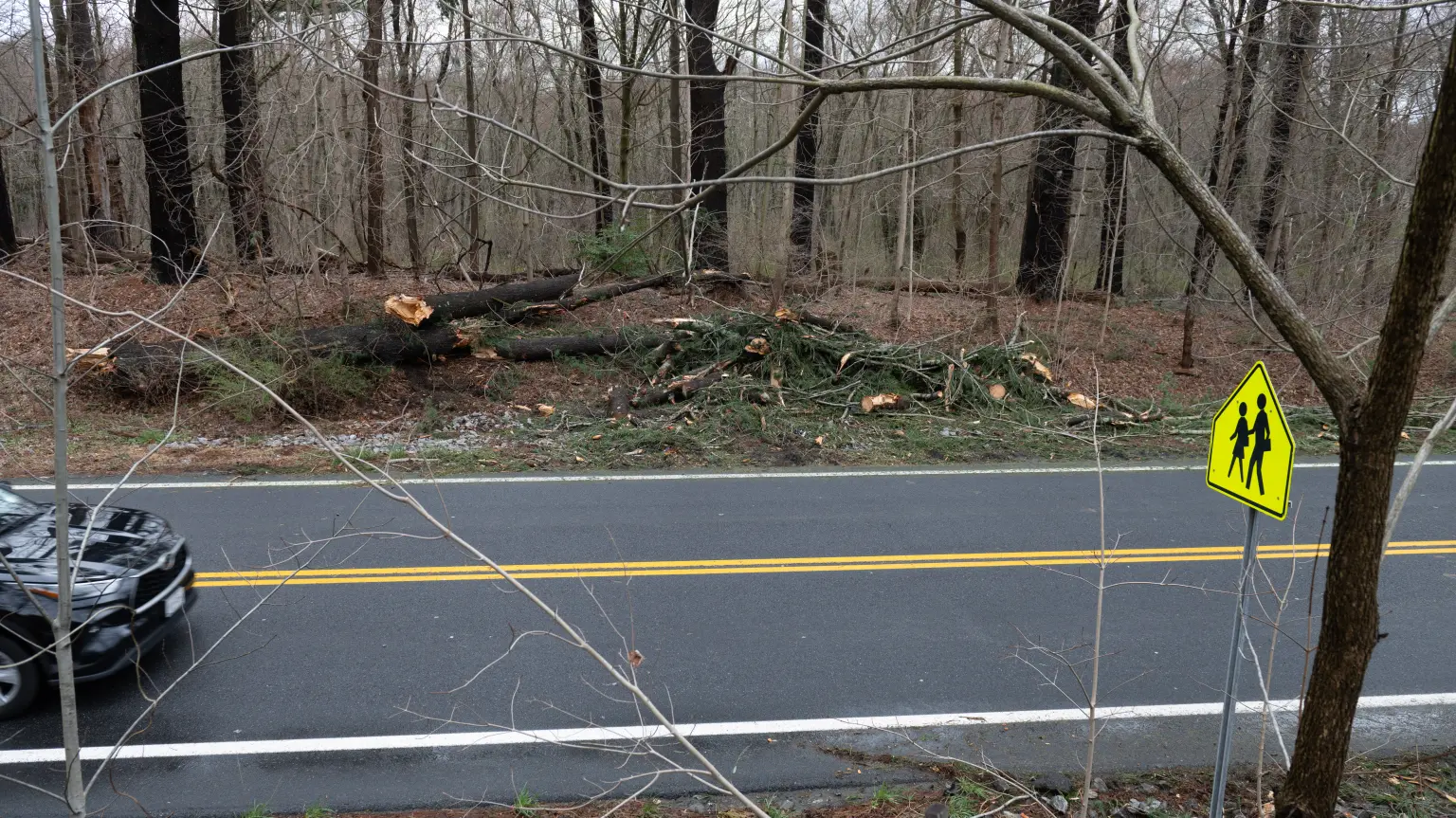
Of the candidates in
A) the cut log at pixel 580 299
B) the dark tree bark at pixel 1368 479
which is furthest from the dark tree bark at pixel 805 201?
the dark tree bark at pixel 1368 479

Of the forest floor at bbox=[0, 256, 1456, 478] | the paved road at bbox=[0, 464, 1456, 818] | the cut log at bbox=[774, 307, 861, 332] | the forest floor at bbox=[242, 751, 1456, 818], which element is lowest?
the forest floor at bbox=[242, 751, 1456, 818]

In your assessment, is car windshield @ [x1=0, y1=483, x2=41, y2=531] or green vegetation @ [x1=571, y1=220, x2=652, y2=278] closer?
car windshield @ [x1=0, y1=483, x2=41, y2=531]

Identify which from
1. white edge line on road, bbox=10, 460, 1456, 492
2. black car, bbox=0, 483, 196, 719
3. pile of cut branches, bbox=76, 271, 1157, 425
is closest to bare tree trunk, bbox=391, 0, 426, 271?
pile of cut branches, bbox=76, 271, 1157, 425

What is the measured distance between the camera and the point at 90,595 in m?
5.21

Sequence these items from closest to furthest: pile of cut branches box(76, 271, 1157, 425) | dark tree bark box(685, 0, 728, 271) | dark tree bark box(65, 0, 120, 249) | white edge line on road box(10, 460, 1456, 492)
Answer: white edge line on road box(10, 460, 1456, 492)
pile of cut branches box(76, 271, 1157, 425)
dark tree bark box(65, 0, 120, 249)
dark tree bark box(685, 0, 728, 271)

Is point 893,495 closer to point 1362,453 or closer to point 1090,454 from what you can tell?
point 1090,454

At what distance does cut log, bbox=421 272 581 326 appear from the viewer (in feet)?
49.9

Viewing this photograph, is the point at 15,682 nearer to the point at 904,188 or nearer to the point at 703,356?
the point at 703,356

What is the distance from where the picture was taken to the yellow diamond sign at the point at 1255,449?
394cm

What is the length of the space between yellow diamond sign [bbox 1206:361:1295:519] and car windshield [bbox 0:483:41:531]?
6851 millimetres

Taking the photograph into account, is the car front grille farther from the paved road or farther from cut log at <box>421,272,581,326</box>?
cut log at <box>421,272,581,326</box>

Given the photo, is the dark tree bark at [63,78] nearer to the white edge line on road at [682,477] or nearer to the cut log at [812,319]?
the white edge line on road at [682,477]

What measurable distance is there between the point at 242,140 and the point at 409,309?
616cm

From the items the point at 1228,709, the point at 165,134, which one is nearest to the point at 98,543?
the point at 1228,709
